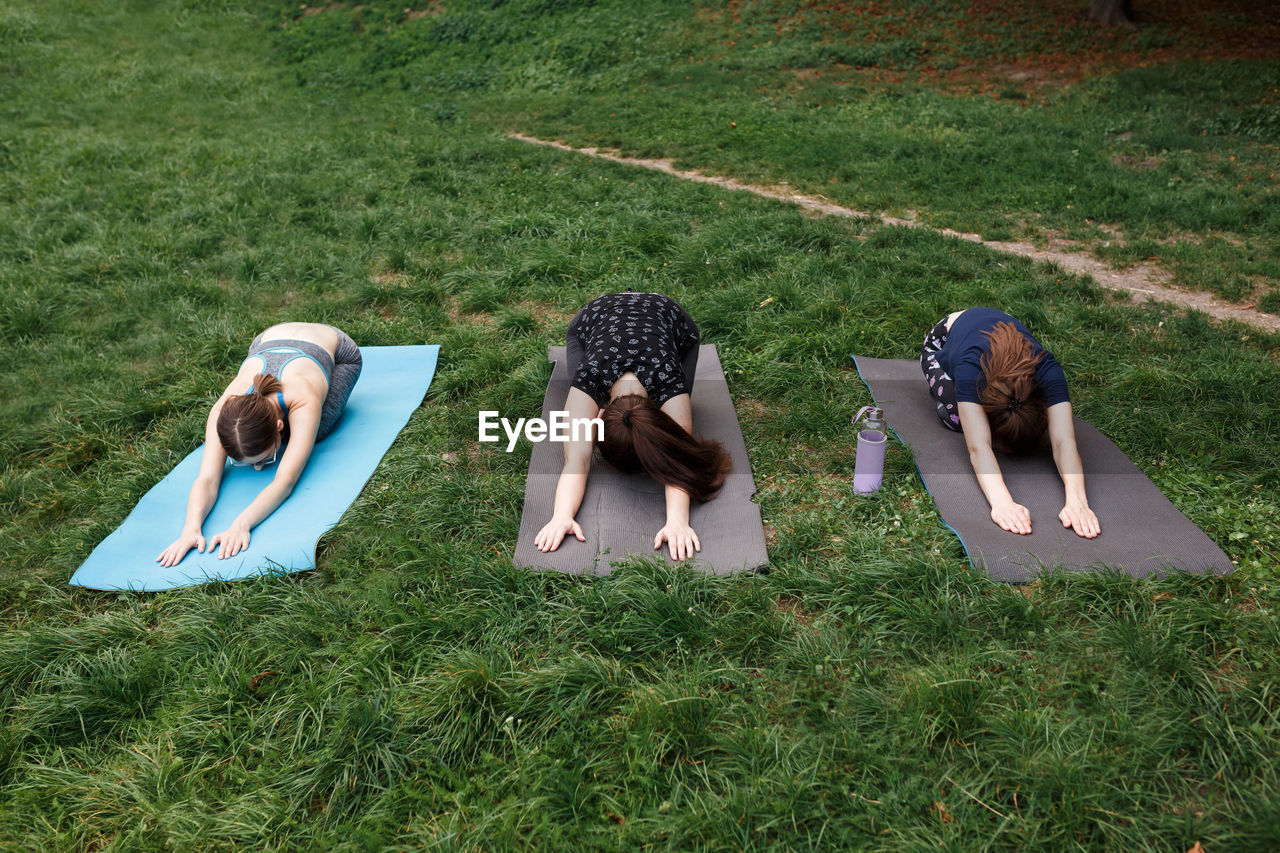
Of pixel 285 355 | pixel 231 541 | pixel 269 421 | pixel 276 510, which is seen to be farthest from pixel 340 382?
pixel 231 541

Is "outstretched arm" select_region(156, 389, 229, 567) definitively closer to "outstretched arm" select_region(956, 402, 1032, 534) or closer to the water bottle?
the water bottle

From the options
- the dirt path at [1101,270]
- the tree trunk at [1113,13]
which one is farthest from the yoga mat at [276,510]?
the tree trunk at [1113,13]

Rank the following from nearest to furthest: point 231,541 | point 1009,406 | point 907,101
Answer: point 231,541 → point 1009,406 → point 907,101

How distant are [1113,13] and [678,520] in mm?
13230

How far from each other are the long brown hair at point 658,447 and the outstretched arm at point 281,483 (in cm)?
164

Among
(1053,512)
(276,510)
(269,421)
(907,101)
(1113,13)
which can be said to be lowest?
(1053,512)

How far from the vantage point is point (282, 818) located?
2418 mm

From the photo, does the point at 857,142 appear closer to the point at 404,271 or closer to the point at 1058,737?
the point at 404,271

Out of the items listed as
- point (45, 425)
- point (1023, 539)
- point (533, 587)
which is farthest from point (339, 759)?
point (45, 425)

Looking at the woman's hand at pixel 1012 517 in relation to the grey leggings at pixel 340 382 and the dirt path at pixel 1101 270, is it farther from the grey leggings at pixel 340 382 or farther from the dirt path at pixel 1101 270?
the grey leggings at pixel 340 382

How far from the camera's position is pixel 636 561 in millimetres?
3314

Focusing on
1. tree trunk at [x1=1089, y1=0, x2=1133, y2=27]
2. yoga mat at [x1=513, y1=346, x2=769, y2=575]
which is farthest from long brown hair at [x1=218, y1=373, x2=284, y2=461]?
tree trunk at [x1=1089, y1=0, x2=1133, y2=27]

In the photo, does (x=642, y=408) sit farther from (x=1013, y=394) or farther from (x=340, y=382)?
(x=340, y=382)

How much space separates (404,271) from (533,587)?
13.3 feet
